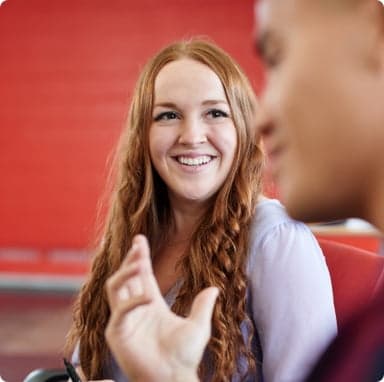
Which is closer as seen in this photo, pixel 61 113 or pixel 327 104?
pixel 327 104

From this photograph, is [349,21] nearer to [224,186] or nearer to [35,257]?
[224,186]

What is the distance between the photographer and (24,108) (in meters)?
3.25

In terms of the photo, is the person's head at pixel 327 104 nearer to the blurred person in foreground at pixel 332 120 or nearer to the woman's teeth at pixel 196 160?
the blurred person in foreground at pixel 332 120

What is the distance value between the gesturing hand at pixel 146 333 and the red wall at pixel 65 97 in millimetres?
2821

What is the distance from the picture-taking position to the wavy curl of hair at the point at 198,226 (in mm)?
723

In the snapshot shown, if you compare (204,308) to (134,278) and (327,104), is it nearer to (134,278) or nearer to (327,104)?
(134,278)

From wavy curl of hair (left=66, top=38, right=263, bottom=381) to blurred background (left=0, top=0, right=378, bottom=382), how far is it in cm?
229

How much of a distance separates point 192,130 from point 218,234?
0.14 metres

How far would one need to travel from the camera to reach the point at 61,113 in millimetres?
3264

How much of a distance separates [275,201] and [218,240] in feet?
0.37

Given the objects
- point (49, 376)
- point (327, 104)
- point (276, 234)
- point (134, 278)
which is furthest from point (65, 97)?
point (327, 104)

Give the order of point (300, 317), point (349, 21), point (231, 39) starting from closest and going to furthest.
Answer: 1. point (349, 21)
2. point (300, 317)
3. point (231, 39)

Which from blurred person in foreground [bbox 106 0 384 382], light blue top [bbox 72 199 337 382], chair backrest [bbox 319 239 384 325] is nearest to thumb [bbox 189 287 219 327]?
blurred person in foreground [bbox 106 0 384 382]

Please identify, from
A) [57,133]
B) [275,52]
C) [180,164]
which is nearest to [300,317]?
[180,164]
